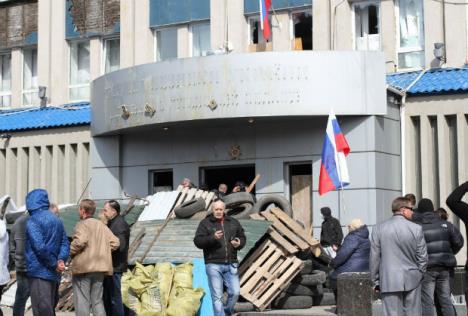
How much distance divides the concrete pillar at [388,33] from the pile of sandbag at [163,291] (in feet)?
36.2

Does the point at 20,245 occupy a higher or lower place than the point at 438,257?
higher

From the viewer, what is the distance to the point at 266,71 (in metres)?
23.8

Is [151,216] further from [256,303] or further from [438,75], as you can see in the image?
[438,75]

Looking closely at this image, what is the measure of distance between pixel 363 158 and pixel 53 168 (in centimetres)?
1046

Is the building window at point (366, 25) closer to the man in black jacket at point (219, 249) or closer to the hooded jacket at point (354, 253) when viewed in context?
the hooded jacket at point (354, 253)

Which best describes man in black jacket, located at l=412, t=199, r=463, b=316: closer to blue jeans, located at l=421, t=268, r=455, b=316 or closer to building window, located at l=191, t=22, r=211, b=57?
blue jeans, located at l=421, t=268, r=455, b=316

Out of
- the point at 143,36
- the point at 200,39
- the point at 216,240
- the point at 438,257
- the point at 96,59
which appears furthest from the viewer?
the point at 96,59

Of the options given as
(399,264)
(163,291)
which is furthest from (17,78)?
(399,264)

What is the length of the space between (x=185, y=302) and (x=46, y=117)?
15.9 metres

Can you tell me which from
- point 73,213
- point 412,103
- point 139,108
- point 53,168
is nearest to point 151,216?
point 73,213

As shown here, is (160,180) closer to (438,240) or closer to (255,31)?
(255,31)

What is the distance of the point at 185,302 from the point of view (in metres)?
16.7

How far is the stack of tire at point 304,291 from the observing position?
19484 mm

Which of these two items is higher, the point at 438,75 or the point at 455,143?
the point at 438,75
